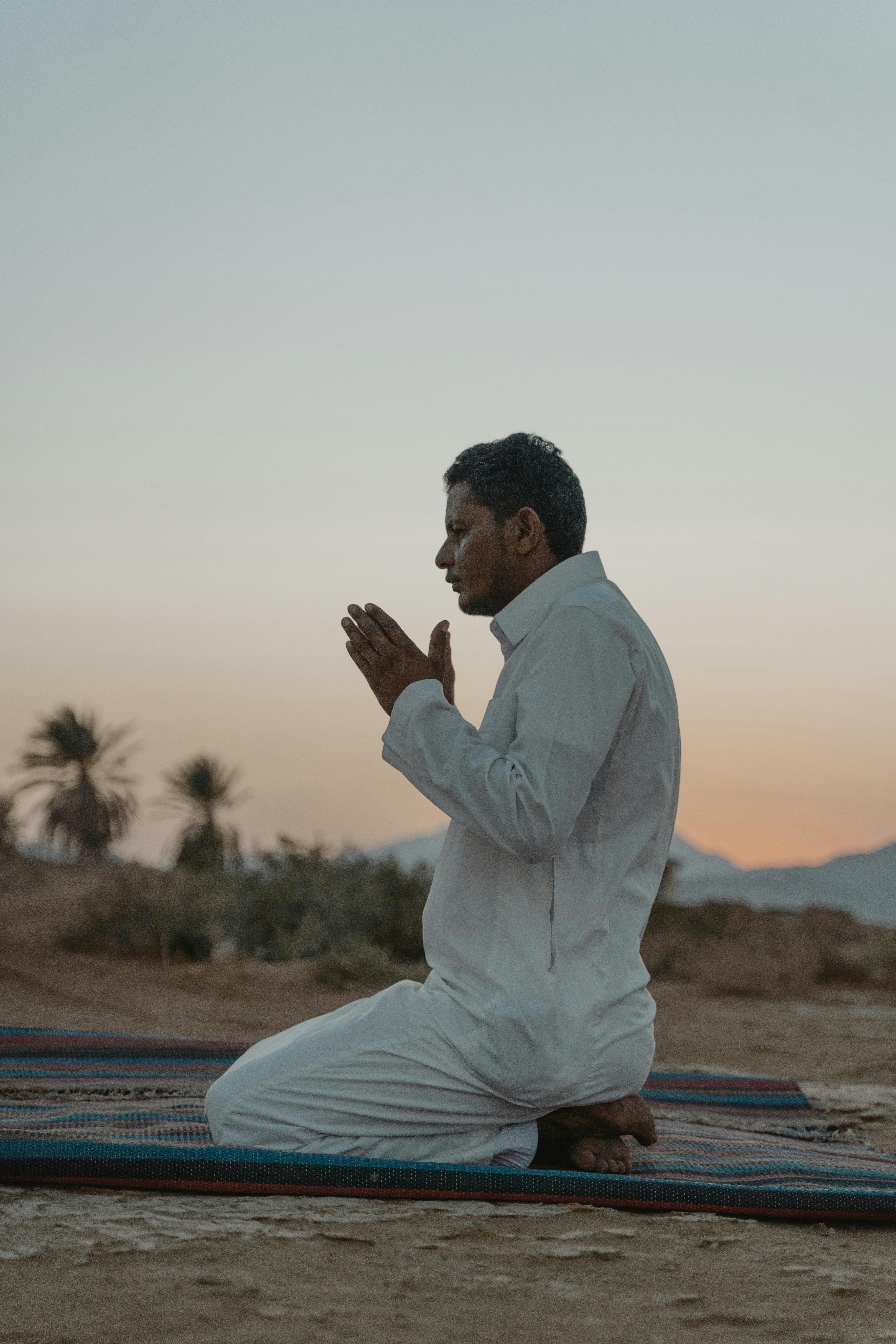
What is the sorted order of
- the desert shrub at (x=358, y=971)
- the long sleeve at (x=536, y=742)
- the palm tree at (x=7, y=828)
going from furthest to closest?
the palm tree at (x=7, y=828)
the desert shrub at (x=358, y=971)
the long sleeve at (x=536, y=742)

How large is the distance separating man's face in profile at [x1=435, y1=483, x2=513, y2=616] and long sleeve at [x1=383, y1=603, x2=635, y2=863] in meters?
0.25

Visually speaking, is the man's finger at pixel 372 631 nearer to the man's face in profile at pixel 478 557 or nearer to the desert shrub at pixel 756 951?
the man's face in profile at pixel 478 557

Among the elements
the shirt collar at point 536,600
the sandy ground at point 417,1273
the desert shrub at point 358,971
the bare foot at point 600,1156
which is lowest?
the sandy ground at point 417,1273

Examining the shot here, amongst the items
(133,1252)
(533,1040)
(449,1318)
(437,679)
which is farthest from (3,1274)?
(437,679)

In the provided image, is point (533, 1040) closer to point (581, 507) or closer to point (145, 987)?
point (581, 507)

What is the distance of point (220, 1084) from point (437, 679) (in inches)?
42.9

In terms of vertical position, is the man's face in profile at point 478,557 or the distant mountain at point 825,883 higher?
the distant mountain at point 825,883

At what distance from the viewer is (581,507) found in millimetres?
2799

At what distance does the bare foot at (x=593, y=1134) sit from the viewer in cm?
261

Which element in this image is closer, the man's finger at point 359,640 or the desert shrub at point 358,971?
the man's finger at point 359,640

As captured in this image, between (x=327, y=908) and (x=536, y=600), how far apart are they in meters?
8.62

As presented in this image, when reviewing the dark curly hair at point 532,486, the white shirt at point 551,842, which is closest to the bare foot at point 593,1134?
the white shirt at point 551,842

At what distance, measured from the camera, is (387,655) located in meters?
2.54

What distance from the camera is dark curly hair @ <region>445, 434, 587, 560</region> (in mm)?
2711
